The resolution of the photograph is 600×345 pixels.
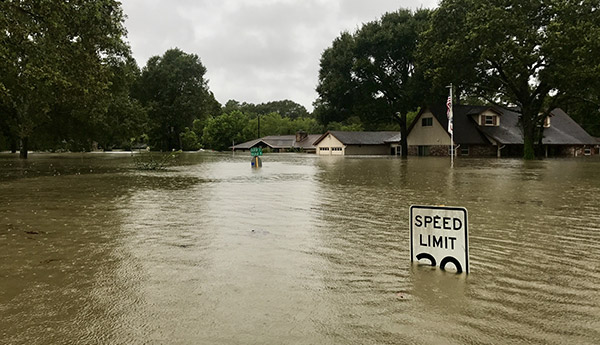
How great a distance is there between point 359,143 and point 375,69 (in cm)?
2256

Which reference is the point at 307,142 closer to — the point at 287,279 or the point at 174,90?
the point at 174,90

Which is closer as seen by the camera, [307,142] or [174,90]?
[174,90]

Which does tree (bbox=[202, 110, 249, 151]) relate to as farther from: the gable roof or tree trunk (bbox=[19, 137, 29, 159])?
tree trunk (bbox=[19, 137, 29, 159])

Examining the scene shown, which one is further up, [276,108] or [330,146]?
[276,108]

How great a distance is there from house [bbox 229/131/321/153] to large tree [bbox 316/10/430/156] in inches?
1186

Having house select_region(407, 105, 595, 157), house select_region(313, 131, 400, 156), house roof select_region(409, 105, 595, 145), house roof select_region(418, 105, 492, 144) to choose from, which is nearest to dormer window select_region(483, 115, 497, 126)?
house select_region(407, 105, 595, 157)

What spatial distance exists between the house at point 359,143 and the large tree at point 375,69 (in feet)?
51.3

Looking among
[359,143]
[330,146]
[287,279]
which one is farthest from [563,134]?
[287,279]

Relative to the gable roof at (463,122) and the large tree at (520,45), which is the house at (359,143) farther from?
the large tree at (520,45)

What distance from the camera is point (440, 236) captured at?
18.5 feet

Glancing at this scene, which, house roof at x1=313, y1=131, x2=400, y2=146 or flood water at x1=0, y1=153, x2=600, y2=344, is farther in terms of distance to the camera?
house roof at x1=313, y1=131, x2=400, y2=146

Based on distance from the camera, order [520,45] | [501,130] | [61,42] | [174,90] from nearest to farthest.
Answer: [61,42], [520,45], [501,130], [174,90]

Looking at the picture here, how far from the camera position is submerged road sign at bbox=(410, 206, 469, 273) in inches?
210

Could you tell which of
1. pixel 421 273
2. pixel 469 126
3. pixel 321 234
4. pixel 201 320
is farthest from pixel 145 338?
pixel 469 126
